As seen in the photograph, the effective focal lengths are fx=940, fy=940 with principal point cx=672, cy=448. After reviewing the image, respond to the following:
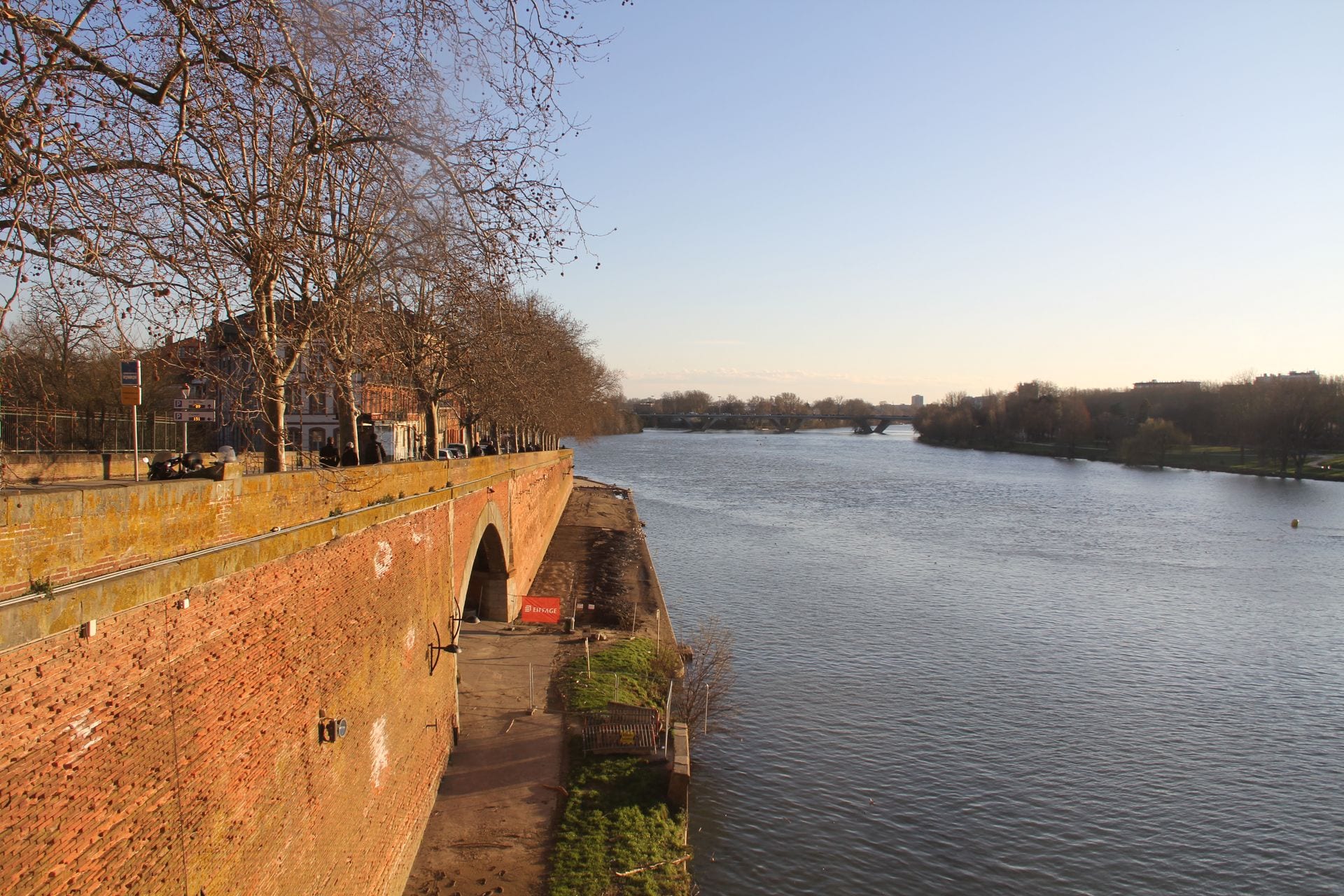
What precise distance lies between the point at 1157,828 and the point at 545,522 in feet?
81.1

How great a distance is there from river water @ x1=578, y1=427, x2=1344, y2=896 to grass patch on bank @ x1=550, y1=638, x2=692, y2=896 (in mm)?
A: 705

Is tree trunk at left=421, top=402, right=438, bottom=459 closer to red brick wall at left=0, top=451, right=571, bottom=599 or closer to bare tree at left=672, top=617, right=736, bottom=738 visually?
bare tree at left=672, top=617, right=736, bottom=738

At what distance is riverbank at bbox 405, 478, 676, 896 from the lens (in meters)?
11.9

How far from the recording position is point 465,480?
54.4 feet

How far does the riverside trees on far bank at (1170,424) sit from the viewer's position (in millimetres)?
74375

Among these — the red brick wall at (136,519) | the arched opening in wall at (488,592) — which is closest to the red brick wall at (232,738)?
the red brick wall at (136,519)

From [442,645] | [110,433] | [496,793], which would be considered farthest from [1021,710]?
[110,433]

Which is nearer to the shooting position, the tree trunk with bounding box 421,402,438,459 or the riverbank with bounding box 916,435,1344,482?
the tree trunk with bounding box 421,402,438,459

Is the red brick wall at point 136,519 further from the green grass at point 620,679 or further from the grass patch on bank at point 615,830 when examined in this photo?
the green grass at point 620,679

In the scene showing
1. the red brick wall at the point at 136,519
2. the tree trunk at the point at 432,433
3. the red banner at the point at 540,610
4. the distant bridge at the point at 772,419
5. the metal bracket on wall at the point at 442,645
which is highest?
the distant bridge at the point at 772,419

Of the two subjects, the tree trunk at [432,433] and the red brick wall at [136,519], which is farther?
the tree trunk at [432,433]

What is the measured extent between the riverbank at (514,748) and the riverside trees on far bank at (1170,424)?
2608 inches

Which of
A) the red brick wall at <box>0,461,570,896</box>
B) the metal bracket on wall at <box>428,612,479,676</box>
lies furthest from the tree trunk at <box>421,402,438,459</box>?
the red brick wall at <box>0,461,570,896</box>

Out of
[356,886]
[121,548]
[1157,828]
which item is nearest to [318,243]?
[121,548]
